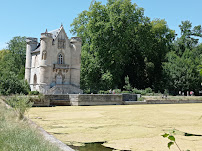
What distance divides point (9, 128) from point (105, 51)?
30380 mm

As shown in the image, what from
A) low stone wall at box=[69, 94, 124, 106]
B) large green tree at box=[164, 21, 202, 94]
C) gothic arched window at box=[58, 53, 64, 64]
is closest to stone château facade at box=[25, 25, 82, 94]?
gothic arched window at box=[58, 53, 64, 64]

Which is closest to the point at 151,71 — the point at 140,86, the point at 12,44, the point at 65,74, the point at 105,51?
the point at 140,86

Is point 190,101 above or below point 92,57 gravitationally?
below

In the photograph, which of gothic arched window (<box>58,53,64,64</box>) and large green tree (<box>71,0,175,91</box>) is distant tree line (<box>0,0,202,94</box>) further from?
gothic arched window (<box>58,53,64,64</box>)

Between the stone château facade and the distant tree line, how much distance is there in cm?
203

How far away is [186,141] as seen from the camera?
690 cm

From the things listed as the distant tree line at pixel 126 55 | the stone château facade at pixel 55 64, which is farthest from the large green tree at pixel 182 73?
the stone château facade at pixel 55 64

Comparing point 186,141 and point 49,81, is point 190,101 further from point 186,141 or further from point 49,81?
point 186,141

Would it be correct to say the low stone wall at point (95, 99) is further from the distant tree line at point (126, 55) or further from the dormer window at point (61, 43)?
the dormer window at point (61, 43)

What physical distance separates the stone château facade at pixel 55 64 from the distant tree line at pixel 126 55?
203 cm

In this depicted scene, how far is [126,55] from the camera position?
38406mm

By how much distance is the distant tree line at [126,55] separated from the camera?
35406mm

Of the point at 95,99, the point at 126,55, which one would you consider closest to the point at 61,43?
the point at 126,55

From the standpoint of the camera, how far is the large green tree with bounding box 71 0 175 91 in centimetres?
3528
